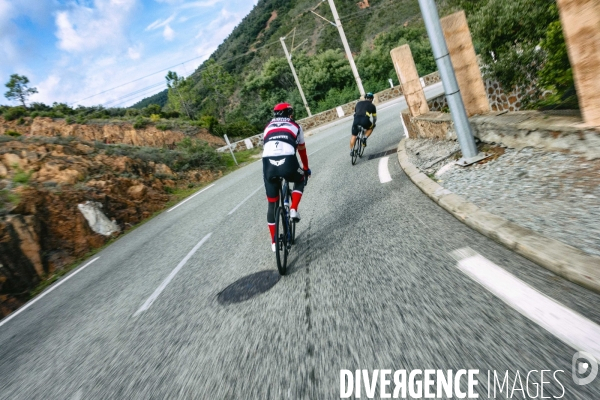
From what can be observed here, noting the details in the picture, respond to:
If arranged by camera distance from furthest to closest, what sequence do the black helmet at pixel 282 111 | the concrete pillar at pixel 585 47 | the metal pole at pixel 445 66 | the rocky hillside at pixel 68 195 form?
the rocky hillside at pixel 68 195, the metal pole at pixel 445 66, the black helmet at pixel 282 111, the concrete pillar at pixel 585 47

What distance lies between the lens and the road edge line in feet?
7.49

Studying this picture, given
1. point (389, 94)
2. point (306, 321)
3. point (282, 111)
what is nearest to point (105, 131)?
point (389, 94)

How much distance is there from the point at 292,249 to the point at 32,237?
27.2 feet

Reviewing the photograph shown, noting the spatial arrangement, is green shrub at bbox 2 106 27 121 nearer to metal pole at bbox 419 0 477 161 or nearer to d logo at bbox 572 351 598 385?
metal pole at bbox 419 0 477 161

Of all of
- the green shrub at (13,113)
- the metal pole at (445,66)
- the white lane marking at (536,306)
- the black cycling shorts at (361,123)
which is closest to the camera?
the white lane marking at (536,306)

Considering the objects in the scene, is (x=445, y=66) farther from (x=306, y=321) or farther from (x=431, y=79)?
(x=431, y=79)

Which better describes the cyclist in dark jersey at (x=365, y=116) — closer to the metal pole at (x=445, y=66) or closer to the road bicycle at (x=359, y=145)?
the road bicycle at (x=359, y=145)

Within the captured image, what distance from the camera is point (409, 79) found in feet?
30.3

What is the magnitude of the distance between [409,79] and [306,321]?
832cm

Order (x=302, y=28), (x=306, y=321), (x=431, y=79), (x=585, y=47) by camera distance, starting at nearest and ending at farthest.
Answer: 1. (x=306, y=321)
2. (x=585, y=47)
3. (x=431, y=79)
4. (x=302, y=28)

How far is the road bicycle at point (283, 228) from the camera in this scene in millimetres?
4023

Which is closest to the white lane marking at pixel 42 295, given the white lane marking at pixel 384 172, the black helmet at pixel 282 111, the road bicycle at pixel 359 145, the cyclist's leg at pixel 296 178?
the cyclist's leg at pixel 296 178

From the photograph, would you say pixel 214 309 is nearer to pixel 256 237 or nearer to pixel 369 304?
pixel 369 304

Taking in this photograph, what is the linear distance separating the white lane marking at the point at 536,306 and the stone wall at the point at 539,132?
2.09 meters
